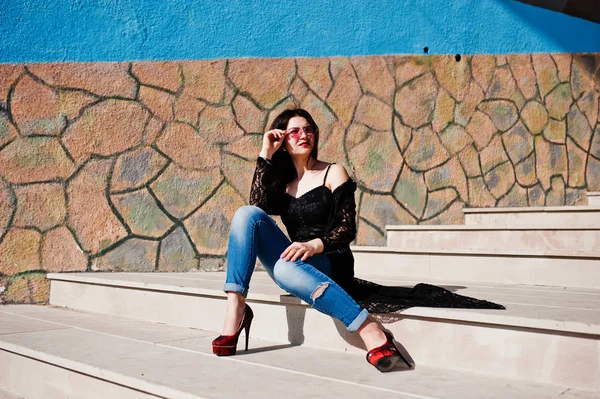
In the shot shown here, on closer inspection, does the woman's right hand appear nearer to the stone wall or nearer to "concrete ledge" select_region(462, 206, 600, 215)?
the stone wall

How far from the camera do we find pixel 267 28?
419 centimetres

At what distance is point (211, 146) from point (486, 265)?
172 cm

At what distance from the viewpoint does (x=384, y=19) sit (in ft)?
15.3

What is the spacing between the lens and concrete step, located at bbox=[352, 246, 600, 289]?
2869 millimetres

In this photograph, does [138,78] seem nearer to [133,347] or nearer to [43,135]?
[43,135]

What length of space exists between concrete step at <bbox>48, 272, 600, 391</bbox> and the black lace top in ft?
0.34

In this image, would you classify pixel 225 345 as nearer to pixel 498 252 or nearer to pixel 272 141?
pixel 272 141

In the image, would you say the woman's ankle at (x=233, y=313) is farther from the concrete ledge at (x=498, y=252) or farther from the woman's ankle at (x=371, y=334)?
the concrete ledge at (x=498, y=252)

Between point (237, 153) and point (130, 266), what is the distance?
2.99 ft

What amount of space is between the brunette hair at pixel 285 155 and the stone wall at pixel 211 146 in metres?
1.21

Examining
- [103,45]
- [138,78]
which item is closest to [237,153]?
[138,78]

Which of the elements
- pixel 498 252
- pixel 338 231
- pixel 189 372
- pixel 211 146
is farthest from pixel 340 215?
pixel 211 146

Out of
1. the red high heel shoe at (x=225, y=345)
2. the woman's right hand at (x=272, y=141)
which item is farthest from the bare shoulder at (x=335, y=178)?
the red high heel shoe at (x=225, y=345)

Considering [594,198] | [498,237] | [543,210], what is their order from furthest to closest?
[594,198] → [543,210] → [498,237]
